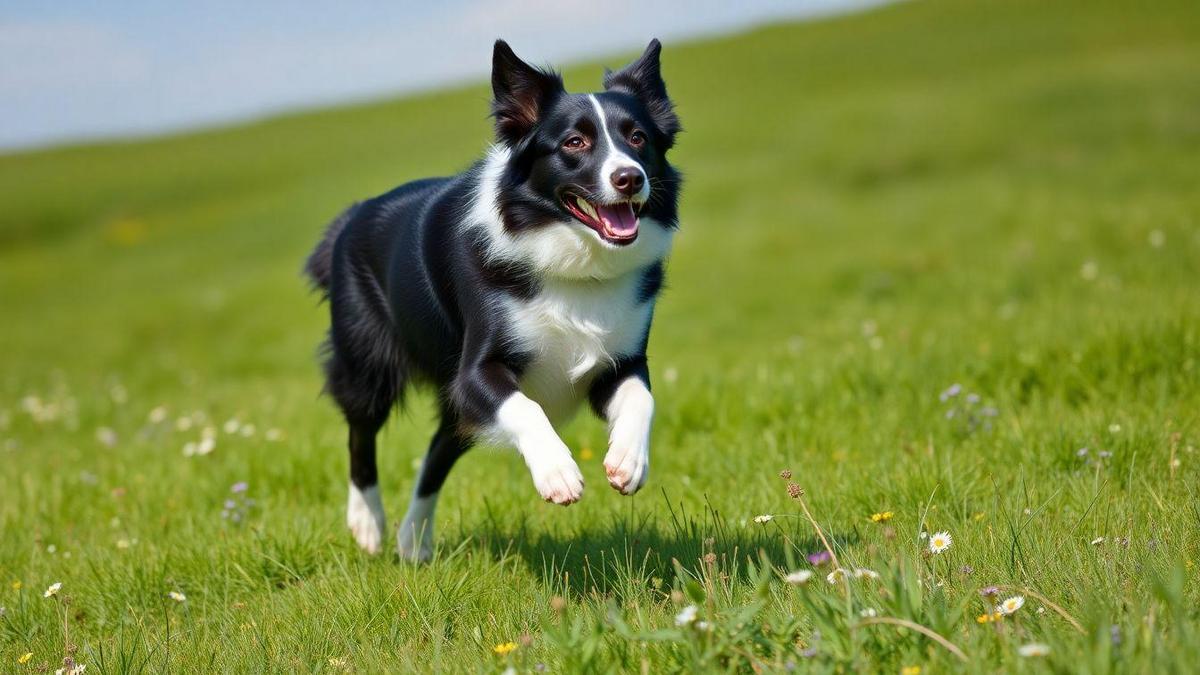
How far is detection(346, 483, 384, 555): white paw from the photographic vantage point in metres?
4.70

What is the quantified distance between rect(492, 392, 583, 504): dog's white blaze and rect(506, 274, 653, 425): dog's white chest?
10.4 inches

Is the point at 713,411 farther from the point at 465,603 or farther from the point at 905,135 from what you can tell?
the point at 905,135

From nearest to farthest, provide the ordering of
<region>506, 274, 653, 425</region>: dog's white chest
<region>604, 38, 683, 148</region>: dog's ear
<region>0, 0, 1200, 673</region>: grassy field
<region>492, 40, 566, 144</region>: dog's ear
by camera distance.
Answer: <region>0, 0, 1200, 673</region>: grassy field < <region>506, 274, 653, 425</region>: dog's white chest < <region>492, 40, 566, 144</region>: dog's ear < <region>604, 38, 683, 148</region>: dog's ear

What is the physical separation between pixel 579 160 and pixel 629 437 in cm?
105

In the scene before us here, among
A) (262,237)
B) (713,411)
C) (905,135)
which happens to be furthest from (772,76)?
(713,411)

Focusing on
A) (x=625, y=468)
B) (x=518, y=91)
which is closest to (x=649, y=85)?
(x=518, y=91)

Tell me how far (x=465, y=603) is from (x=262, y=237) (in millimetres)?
24892

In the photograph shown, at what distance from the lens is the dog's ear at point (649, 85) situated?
434cm

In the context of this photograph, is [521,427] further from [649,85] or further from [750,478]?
[750,478]

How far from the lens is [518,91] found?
13.7 feet

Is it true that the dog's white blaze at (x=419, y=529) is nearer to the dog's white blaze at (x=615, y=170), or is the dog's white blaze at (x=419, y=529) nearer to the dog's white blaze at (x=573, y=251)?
the dog's white blaze at (x=573, y=251)

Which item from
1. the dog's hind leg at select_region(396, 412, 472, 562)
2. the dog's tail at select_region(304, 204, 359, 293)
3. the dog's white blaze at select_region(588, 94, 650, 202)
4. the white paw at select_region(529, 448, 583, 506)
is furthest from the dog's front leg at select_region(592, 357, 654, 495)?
the dog's tail at select_region(304, 204, 359, 293)

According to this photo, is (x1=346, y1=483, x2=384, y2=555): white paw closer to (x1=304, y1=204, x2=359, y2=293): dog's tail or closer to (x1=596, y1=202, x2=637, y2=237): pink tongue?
(x1=304, y1=204, x2=359, y2=293): dog's tail

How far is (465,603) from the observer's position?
3654 millimetres
